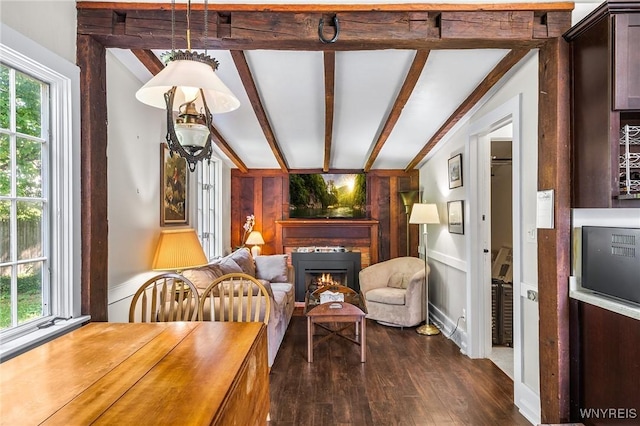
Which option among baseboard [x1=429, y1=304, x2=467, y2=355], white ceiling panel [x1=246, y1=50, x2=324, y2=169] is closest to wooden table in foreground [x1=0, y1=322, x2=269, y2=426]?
white ceiling panel [x1=246, y1=50, x2=324, y2=169]

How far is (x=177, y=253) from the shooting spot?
3.23 m

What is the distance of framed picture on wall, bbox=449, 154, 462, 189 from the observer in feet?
13.1

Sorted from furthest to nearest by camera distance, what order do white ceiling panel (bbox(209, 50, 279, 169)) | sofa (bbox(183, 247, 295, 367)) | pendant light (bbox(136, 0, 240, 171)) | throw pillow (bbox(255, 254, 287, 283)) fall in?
throw pillow (bbox(255, 254, 287, 283)) < sofa (bbox(183, 247, 295, 367)) < white ceiling panel (bbox(209, 50, 279, 169)) < pendant light (bbox(136, 0, 240, 171))

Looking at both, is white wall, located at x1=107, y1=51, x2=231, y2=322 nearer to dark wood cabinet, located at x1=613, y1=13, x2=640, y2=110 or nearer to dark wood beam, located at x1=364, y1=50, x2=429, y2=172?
dark wood beam, located at x1=364, y1=50, x2=429, y2=172

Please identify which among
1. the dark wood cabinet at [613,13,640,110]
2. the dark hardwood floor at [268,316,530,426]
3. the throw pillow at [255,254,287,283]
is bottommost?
the dark hardwood floor at [268,316,530,426]

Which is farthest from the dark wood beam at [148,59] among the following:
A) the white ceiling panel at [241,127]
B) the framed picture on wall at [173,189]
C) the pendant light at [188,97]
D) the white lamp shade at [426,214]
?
the white lamp shade at [426,214]

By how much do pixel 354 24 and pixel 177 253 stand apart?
2.32m

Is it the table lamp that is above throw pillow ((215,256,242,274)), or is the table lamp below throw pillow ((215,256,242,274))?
above

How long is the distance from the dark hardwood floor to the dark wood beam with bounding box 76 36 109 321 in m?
1.42

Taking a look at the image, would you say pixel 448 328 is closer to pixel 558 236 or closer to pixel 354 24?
pixel 558 236

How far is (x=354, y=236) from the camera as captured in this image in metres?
6.21

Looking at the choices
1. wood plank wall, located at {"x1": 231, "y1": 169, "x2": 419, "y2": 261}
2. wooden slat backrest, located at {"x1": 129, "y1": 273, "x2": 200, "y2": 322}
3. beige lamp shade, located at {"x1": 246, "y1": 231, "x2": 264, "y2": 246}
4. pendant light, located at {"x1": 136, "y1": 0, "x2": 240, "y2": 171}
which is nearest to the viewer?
pendant light, located at {"x1": 136, "y1": 0, "x2": 240, "y2": 171}

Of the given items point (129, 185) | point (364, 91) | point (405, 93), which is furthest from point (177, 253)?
point (405, 93)

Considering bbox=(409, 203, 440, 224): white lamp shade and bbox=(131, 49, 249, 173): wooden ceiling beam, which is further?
bbox=(409, 203, 440, 224): white lamp shade
